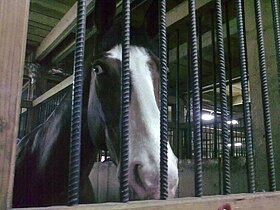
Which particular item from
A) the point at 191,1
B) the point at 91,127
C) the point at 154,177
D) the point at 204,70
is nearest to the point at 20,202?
the point at 91,127

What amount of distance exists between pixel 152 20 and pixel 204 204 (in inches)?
45.6

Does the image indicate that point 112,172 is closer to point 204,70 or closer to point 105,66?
point 105,66

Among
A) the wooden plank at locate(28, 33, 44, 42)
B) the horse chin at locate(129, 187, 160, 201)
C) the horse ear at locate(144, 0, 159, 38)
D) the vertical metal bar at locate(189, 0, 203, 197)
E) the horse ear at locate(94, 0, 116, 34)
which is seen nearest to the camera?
the vertical metal bar at locate(189, 0, 203, 197)

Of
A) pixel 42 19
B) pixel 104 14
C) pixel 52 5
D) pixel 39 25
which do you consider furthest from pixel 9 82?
pixel 39 25

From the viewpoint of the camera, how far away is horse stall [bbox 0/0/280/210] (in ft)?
1.52

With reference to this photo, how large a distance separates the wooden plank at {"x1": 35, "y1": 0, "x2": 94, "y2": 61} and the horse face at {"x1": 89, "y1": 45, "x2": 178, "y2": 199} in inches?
30.6

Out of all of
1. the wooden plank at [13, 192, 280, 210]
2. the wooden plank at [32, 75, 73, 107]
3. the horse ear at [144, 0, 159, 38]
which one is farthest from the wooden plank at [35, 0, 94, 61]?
the wooden plank at [13, 192, 280, 210]

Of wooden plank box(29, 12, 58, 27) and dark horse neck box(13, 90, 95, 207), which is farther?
wooden plank box(29, 12, 58, 27)

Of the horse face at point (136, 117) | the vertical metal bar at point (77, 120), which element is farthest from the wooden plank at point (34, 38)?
the vertical metal bar at point (77, 120)

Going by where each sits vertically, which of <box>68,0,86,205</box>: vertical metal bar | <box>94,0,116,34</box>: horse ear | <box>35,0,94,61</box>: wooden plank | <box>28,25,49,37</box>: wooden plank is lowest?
<box>68,0,86,205</box>: vertical metal bar

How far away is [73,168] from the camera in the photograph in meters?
0.48

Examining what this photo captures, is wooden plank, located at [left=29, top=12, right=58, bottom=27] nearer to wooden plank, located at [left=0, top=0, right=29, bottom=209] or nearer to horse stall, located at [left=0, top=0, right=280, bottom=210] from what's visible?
horse stall, located at [left=0, top=0, right=280, bottom=210]

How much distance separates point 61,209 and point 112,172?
2.01m

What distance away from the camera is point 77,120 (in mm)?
495
